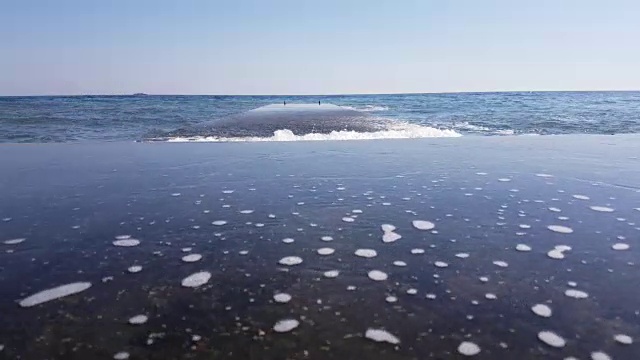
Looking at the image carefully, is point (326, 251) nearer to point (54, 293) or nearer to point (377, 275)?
point (377, 275)

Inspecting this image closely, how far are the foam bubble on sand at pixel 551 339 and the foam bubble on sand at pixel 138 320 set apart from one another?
237cm

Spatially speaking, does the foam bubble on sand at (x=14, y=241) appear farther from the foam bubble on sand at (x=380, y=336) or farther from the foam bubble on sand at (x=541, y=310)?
the foam bubble on sand at (x=541, y=310)

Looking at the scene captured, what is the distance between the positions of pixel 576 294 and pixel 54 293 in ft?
12.1

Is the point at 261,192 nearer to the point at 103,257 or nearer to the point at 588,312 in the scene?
the point at 103,257

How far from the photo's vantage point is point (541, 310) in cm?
277

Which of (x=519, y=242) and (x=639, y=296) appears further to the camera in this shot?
(x=519, y=242)

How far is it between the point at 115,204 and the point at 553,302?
5.02 metres

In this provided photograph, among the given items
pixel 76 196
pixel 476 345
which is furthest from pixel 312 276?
pixel 76 196

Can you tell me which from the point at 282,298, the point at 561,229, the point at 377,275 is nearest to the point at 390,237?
the point at 377,275

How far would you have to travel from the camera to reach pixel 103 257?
3738 millimetres

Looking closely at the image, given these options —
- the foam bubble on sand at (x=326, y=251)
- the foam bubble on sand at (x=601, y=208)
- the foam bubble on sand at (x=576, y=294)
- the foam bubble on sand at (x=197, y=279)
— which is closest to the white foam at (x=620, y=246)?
the foam bubble on sand at (x=576, y=294)

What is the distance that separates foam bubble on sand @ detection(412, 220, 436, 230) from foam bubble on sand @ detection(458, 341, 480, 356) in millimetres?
2212

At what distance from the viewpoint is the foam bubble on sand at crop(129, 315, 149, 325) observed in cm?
265

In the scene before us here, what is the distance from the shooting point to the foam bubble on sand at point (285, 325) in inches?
101
